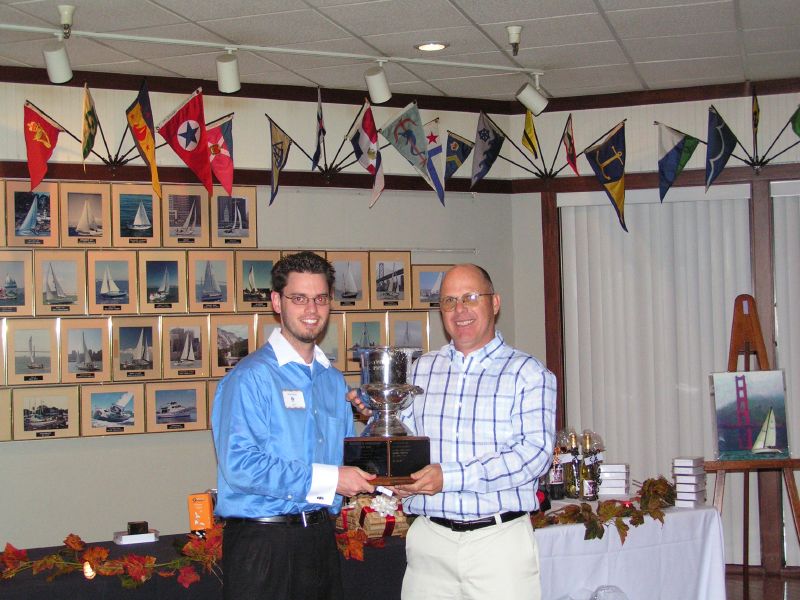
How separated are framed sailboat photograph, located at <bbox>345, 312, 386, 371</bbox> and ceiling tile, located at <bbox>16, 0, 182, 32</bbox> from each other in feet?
8.00

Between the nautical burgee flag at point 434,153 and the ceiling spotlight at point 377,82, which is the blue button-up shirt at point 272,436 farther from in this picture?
the nautical burgee flag at point 434,153

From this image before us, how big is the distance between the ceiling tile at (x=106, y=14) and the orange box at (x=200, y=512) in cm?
245

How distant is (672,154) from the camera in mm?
6707

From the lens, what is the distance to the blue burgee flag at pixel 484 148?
6934 mm

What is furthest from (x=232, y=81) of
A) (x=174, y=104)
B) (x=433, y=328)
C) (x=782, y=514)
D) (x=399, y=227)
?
(x=782, y=514)

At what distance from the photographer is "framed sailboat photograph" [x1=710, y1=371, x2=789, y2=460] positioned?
18.8ft

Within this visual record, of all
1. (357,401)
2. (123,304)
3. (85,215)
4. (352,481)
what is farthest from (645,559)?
(85,215)

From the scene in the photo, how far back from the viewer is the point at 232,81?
557 centimetres

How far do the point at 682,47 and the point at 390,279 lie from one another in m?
2.45

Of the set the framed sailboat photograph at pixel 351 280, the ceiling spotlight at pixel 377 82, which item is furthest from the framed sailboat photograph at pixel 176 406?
the ceiling spotlight at pixel 377 82

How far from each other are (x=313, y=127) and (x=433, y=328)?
1.64m

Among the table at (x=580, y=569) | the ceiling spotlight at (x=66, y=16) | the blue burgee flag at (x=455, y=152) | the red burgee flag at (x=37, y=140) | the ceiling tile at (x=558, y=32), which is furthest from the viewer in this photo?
the blue burgee flag at (x=455, y=152)

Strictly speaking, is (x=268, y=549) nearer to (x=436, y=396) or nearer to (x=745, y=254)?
(x=436, y=396)

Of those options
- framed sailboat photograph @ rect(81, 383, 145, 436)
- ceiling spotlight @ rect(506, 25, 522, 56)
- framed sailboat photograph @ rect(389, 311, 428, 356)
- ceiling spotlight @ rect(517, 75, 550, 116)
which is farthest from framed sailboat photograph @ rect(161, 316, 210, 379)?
ceiling spotlight @ rect(506, 25, 522, 56)
